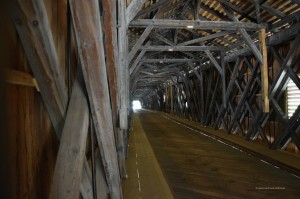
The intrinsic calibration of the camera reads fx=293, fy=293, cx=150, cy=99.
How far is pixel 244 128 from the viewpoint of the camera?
36.3ft

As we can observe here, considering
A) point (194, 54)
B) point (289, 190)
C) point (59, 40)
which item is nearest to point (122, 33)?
point (59, 40)

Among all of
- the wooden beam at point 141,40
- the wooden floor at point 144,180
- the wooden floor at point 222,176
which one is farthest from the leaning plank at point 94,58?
the wooden beam at point 141,40

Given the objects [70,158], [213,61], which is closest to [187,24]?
[213,61]

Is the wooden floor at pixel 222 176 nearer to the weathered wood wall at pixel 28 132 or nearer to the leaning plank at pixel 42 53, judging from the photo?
the weathered wood wall at pixel 28 132

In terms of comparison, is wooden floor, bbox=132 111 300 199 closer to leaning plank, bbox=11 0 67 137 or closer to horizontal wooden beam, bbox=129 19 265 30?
leaning plank, bbox=11 0 67 137

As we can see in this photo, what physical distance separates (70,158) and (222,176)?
4429mm

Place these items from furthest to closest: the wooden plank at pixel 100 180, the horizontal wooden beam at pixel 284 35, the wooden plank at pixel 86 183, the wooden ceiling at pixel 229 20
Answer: the wooden ceiling at pixel 229 20 → the horizontal wooden beam at pixel 284 35 → the wooden plank at pixel 100 180 → the wooden plank at pixel 86 183

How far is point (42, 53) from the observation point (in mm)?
1609

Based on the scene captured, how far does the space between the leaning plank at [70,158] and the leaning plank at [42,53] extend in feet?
0.35

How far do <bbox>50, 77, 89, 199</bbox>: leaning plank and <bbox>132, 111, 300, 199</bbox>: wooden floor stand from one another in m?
3.01

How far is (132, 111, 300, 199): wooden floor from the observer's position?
460 cm

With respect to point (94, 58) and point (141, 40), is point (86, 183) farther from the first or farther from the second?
point (141, 40)

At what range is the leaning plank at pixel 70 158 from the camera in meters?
1.61

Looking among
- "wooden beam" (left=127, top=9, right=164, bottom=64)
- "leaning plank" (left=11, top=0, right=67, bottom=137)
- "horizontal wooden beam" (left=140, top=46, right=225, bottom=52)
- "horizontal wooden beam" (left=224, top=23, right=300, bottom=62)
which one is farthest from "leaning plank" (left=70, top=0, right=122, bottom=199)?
"horizontal wooden beam" (left=140, top=46, right=225, bottom=52)
